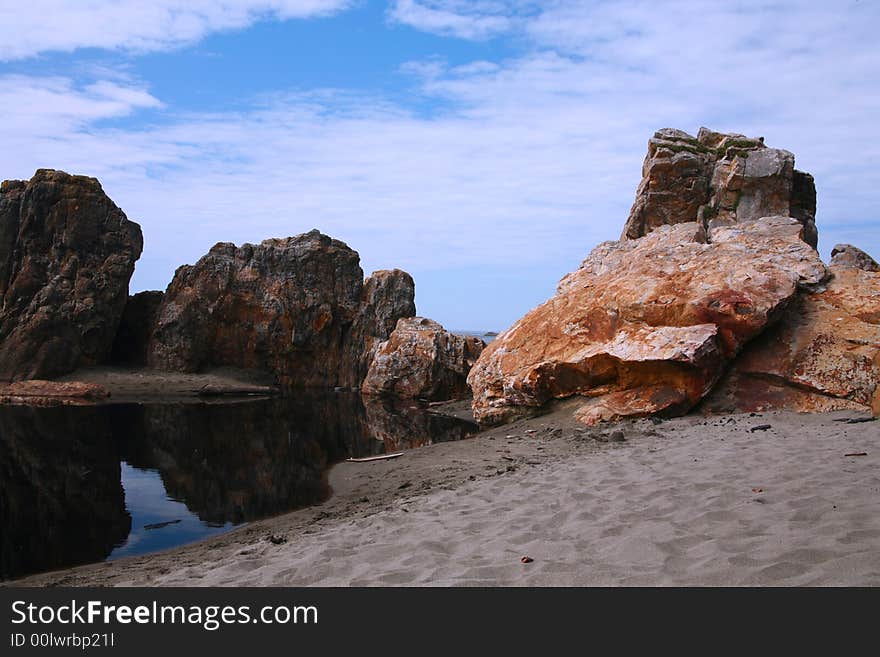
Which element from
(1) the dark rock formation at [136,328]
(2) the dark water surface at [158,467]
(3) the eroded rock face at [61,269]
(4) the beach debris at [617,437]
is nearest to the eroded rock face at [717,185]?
(2) the dark water surface at [158,467]

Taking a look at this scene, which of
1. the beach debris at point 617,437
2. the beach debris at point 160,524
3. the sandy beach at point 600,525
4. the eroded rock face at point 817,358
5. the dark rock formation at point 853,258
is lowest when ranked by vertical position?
the beach debris at point 160,524

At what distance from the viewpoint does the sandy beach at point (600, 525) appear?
3.77 meters

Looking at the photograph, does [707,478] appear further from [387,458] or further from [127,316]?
[127,316]

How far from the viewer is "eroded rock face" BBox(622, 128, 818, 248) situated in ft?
51.1

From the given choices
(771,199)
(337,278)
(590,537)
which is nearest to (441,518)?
(590,537)

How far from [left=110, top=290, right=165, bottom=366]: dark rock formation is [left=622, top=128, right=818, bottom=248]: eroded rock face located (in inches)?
818

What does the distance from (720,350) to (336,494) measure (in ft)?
19.9

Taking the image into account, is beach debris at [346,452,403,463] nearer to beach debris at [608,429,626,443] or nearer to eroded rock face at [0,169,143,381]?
beach debris at [608,429,626,443]

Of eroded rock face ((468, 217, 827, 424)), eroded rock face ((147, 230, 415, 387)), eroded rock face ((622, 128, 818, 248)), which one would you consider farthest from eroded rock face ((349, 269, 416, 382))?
eroded rock face ((468, 217, 827, 424))

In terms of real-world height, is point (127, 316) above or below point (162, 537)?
above

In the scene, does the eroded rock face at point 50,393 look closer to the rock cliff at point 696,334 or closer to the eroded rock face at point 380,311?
the eroded rock face at point 380,311

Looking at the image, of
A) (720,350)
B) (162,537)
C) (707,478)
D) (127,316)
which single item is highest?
(127,316)

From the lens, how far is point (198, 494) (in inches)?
370

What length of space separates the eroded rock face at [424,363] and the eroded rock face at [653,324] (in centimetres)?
955
